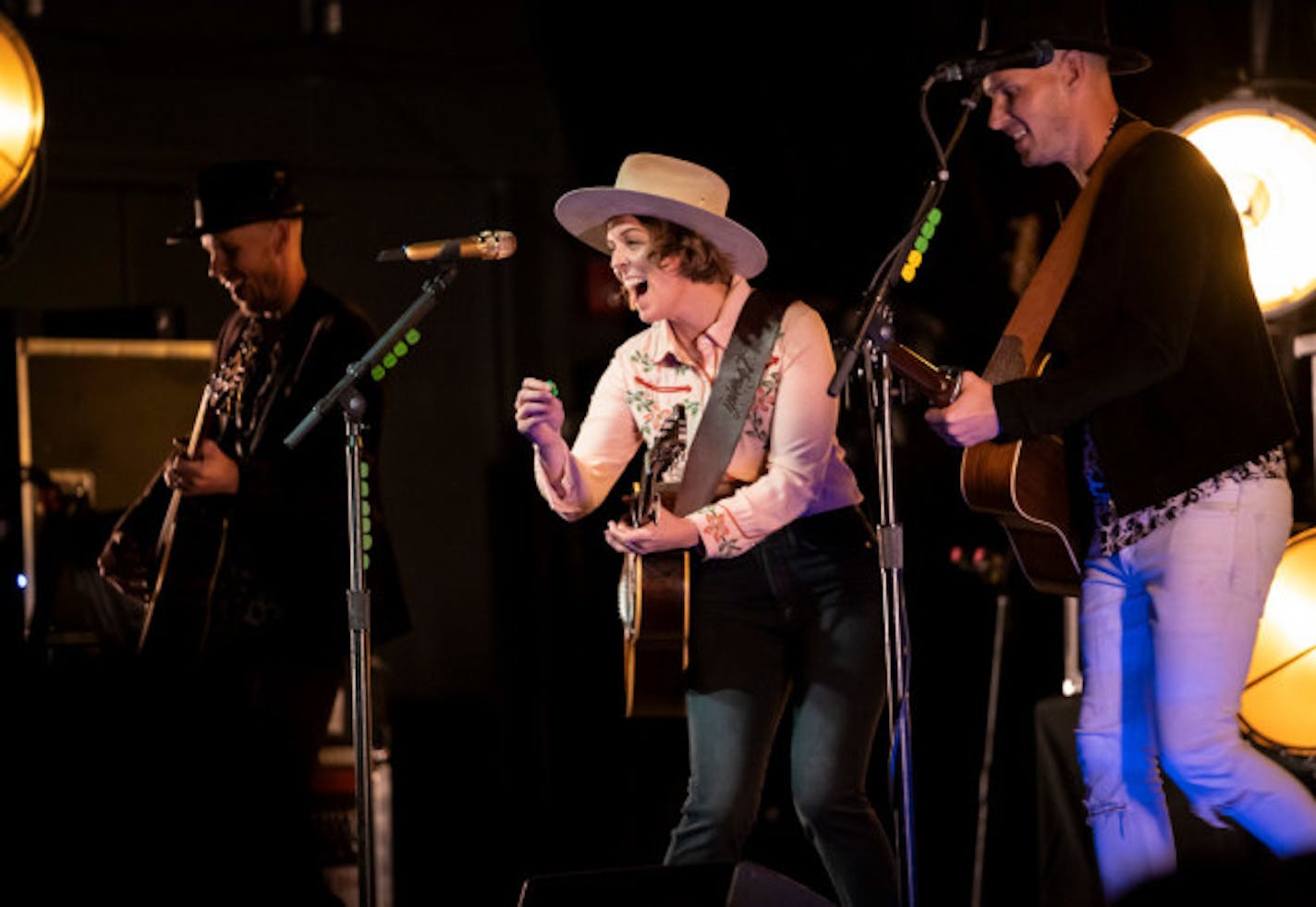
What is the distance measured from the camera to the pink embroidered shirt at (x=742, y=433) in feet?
12.1

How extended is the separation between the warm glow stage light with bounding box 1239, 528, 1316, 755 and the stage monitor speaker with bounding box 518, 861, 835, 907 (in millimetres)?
A: 1667

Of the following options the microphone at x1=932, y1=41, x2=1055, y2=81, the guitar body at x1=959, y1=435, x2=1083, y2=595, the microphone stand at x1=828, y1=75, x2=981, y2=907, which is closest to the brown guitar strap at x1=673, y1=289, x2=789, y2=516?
the microphone stand at x1=828, y1=75, x2=981, y2=907

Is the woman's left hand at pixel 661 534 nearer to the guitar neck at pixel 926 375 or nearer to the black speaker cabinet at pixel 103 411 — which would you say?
the guitar neck at pixel 926 375

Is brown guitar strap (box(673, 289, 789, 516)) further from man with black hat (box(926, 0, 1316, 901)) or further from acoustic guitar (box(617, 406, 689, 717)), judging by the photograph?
man with black hat (box(926, 0, 1316, 901))

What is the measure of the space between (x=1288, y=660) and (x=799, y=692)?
132 centimetres

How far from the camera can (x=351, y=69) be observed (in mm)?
8172

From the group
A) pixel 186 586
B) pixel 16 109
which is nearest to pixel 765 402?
pixel 186 586

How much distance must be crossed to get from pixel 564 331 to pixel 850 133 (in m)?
2.62

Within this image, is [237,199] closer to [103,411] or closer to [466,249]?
[466,249]

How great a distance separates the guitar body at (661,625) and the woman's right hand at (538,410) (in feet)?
1.19

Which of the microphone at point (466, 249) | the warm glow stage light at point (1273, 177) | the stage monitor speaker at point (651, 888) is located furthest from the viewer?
the warm glow stage light at point (1273, 177)

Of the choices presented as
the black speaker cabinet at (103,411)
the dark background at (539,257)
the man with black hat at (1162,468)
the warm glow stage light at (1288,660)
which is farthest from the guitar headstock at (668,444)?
the black speaker cabinet at (103,411)

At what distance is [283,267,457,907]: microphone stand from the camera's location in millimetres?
3617

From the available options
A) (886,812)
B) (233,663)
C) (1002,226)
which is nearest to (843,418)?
(1002,226)
